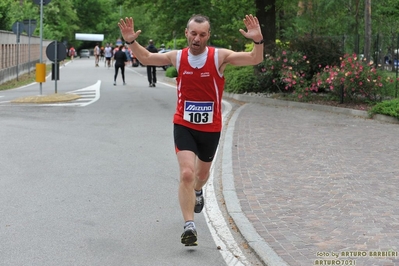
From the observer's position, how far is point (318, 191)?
8.23 m

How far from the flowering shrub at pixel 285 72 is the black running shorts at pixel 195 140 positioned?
13.5 m

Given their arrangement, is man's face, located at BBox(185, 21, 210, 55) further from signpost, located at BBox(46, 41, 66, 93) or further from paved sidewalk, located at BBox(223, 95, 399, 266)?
signpost, located at BBox(46, 41, 66, 93)

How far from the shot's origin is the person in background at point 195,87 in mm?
6008

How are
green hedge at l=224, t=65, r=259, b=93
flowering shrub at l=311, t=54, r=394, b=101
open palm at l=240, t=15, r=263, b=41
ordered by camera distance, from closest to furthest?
open palm at l=240, t=15, r=263, b=41 < flowering shrub at l=311, t=54, r=394, b=101 < green hedge at l=224, t=65, r=259, b=93

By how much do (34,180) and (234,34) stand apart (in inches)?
1115

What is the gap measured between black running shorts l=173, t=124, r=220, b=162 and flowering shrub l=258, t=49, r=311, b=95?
44.3ft

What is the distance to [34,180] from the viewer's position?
9.08 metres

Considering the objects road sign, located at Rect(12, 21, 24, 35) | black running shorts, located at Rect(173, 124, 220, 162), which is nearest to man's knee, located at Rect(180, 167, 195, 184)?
black running shorts, located at Rect(173, 124, 220, 162)

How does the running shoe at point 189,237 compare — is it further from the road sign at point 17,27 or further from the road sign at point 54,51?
the road sign at point 17,27

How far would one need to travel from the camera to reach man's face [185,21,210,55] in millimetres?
5980

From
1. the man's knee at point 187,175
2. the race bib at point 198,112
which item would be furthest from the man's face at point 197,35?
the man's knee at point 187,175

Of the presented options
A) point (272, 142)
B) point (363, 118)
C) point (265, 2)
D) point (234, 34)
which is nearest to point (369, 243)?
point (272, 142)

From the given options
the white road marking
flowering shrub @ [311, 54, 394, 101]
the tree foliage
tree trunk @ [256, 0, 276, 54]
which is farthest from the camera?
the tree foliage

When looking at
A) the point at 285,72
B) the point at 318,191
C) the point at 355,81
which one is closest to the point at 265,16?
the point at 285,72
